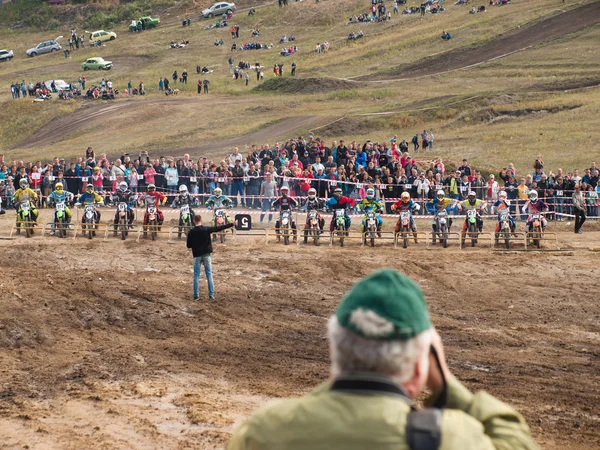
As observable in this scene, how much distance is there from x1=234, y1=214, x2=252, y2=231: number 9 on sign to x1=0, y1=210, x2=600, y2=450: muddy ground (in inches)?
20.3

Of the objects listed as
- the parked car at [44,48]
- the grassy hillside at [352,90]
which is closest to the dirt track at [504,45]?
the grassy hillside at [352,90]

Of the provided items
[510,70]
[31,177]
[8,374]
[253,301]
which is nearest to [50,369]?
[8,374]

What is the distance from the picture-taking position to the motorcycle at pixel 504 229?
1049 inches

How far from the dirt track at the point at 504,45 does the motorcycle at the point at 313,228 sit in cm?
3871

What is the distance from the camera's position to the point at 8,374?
47.7 ft

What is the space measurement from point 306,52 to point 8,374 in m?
62.7

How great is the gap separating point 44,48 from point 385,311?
285 feet

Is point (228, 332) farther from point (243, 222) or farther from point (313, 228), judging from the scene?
point (243, 222)

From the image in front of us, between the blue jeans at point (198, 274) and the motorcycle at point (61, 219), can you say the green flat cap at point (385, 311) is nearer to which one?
the blue jeans at point (198, 274)

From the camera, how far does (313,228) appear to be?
2742cm

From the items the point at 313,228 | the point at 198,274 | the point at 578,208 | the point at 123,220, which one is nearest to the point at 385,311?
the point at 198,274

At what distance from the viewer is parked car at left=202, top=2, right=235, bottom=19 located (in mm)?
90750

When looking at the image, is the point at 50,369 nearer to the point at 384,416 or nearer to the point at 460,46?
the point at 384,416

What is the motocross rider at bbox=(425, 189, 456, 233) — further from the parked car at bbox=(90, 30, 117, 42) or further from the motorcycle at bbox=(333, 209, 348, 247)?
the parked car at bbox=(90, 30, 117, 42)
